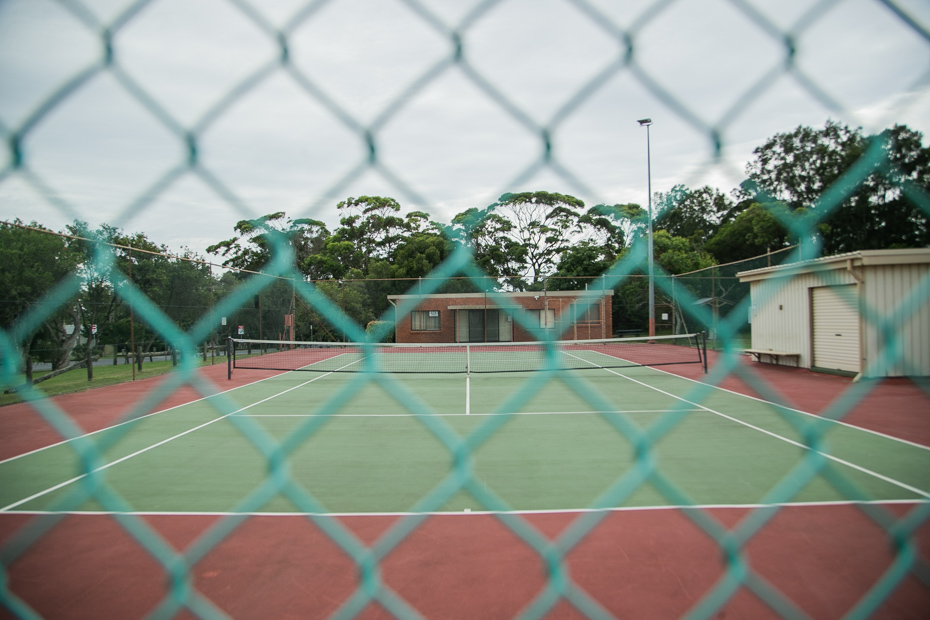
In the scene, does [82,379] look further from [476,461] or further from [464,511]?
[464,511]

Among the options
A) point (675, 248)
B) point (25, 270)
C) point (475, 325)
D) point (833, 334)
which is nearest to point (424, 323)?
point (475, 325)

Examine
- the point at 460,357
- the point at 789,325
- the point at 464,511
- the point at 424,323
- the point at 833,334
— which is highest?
the point at 424,323

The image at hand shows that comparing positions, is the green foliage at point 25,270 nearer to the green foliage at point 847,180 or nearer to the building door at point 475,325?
→ the green foliage at point 847,180

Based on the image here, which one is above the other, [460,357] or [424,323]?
[424,323]

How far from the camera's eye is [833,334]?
37.4ft

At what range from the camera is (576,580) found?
10.7 feet

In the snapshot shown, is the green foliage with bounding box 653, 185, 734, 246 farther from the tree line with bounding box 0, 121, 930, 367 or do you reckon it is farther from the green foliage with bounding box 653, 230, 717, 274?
the green foliage with bounding box 653, 230, 717, 274

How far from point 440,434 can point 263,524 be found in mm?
3564

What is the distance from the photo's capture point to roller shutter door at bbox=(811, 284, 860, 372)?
10703 mm

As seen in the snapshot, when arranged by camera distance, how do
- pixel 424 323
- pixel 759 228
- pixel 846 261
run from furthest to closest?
pixel 424 323
pixel 846 261
pixel 759 228

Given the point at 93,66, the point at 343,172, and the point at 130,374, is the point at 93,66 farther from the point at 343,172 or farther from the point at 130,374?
the point at 130,374

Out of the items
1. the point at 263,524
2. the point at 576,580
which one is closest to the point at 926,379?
the point at 576,580

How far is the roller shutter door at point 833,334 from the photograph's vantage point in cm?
1070

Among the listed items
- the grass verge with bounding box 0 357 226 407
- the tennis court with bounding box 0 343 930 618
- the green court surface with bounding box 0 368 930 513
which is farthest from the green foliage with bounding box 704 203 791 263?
the grass verge with bounding box 0 357 226 407
